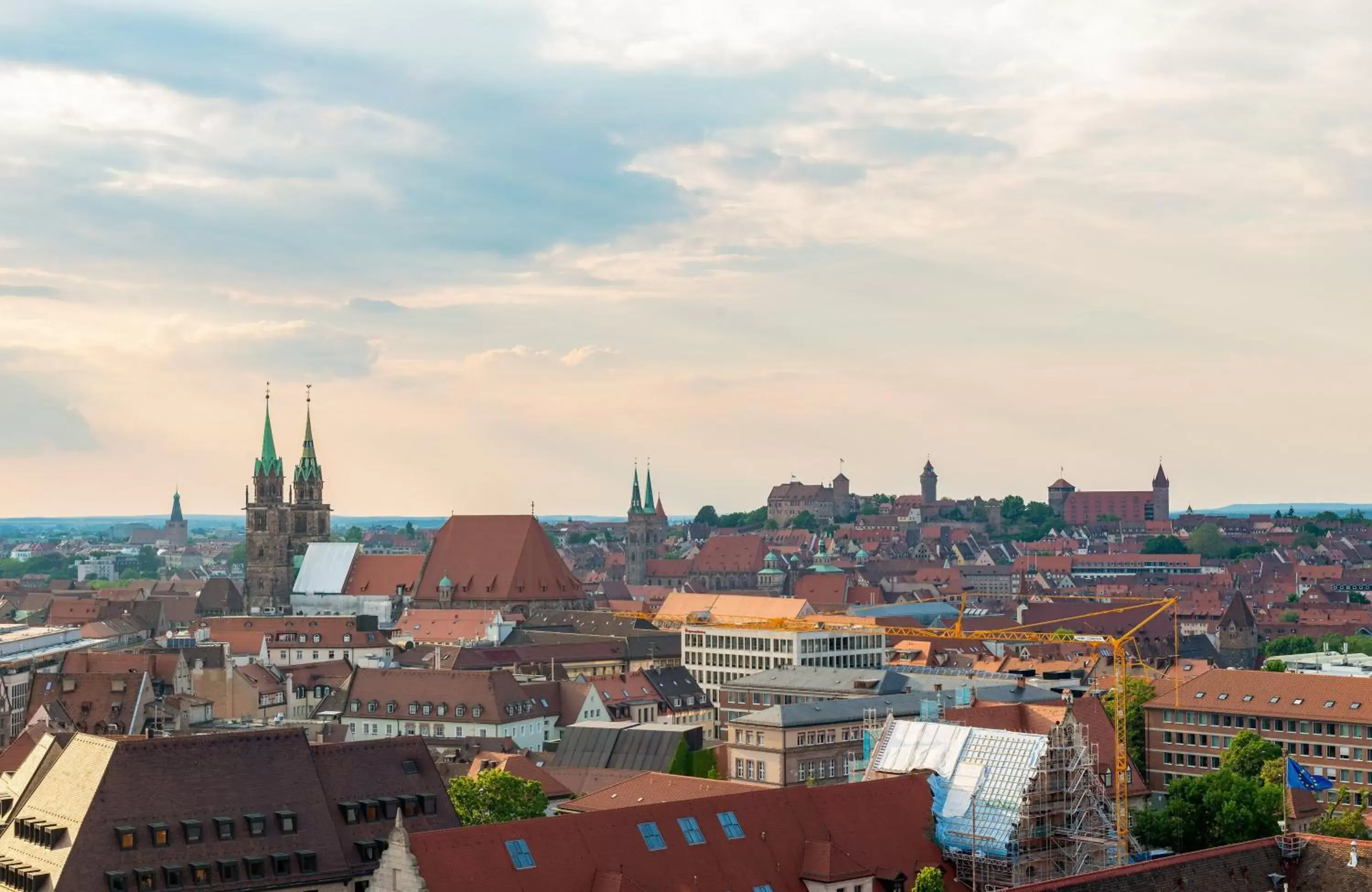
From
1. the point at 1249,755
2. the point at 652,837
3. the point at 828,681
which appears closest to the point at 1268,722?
the point at 1249,755

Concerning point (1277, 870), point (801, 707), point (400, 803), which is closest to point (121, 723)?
point (801, 707)

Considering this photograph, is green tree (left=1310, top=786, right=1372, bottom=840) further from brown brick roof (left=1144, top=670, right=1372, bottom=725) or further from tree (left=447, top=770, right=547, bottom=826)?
tree (left=447, top=770, right=547, bottom=826)

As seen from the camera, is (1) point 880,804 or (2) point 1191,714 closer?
(1) point 880,804

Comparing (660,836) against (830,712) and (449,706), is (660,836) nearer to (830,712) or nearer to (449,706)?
(830,712)

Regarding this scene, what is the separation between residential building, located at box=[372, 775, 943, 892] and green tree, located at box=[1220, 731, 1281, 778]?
50.0 meters

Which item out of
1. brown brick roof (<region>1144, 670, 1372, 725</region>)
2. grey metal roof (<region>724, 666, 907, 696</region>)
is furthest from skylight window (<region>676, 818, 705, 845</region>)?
brown brick roof (<region>1144, 670, 1372, 725</region>)

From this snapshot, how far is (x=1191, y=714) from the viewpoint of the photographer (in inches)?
5241

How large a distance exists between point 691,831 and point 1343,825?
4208 centimetres

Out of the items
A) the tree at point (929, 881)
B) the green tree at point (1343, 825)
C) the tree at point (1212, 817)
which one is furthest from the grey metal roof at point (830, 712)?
the tree at point (929, 881)

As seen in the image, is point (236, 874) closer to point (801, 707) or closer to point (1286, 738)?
point (801, 707)

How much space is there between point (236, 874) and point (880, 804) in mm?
23278

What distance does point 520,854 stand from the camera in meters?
64.1

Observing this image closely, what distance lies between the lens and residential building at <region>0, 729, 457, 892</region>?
2739 inches

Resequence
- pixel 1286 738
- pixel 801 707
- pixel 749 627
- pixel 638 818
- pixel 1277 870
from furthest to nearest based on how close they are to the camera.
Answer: pixel 749 627 → pixel 1286 738 → pixel 801 707 → pixel 638 818 → pixel 1277 870
